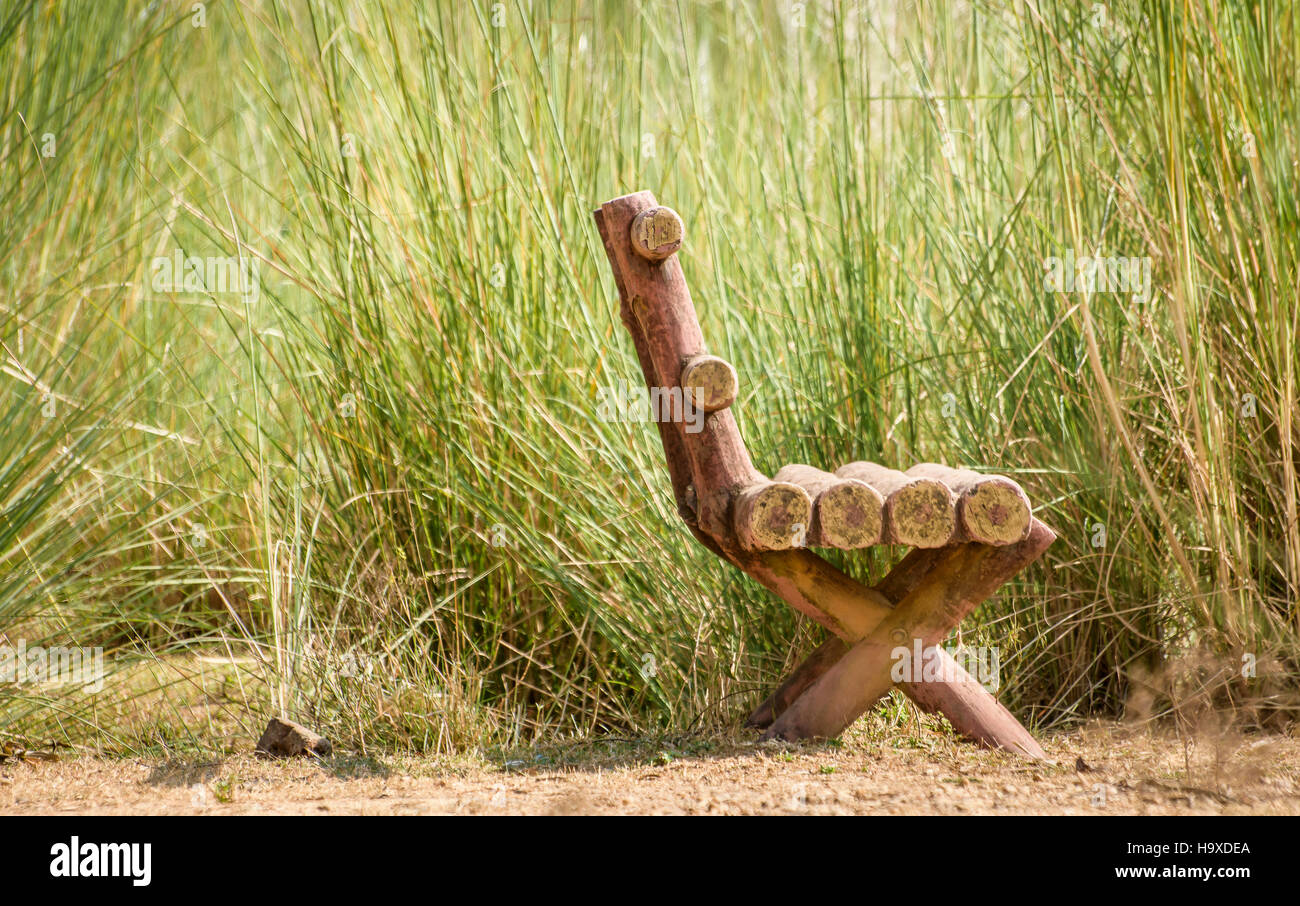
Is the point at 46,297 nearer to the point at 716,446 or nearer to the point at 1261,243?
the point at 716,446

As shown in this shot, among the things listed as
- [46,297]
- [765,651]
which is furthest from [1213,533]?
[46,297]

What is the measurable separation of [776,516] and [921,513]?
25cm

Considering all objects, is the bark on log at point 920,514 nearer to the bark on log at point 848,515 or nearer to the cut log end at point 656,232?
the bark on log at point 848,515

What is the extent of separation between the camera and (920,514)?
200 centimetres

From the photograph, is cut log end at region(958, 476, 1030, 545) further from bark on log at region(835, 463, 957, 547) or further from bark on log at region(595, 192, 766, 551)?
bark on log at region(595, 192, 766, 551)

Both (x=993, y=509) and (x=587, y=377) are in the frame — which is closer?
(x=993, y=509)

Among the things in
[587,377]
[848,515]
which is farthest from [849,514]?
[587,377]

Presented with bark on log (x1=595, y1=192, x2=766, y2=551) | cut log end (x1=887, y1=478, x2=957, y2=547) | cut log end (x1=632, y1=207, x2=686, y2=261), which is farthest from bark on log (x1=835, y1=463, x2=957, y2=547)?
cut log end (x1=632, y1=207, x2=686, y2=261)

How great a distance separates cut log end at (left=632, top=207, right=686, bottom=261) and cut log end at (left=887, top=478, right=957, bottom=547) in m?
0.61

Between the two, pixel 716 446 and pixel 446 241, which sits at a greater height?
pixel 446 241

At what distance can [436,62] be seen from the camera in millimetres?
2875

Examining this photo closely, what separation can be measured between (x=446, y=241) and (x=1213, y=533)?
1878 mm

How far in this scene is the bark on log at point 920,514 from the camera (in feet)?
6.55

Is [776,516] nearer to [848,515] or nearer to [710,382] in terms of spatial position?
[848,515]
